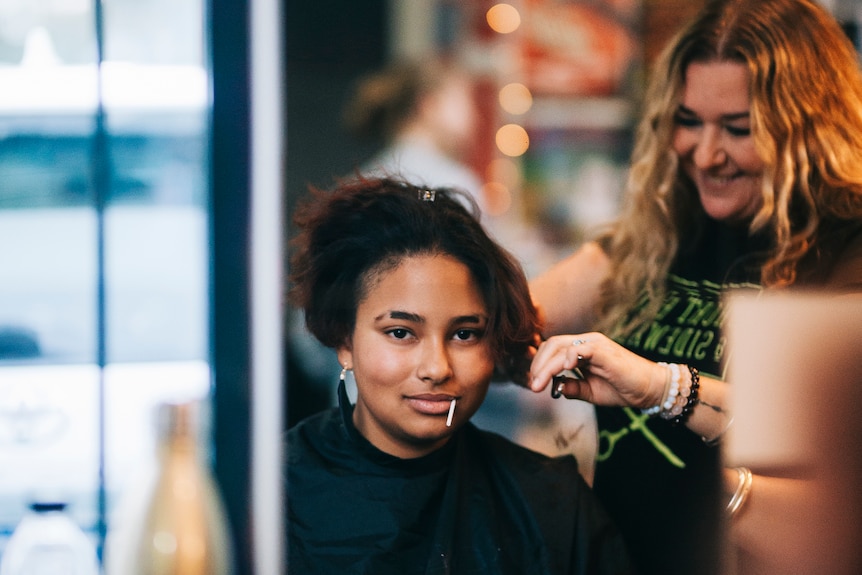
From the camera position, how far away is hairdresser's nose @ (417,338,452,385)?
1290 mm

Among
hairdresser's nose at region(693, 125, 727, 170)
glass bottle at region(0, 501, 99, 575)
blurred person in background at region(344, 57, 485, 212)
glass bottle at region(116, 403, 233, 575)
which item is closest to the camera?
glass bottle at region(116, 403, 233, 575)

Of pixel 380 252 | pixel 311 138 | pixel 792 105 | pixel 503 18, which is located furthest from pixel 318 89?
pixel 503 18

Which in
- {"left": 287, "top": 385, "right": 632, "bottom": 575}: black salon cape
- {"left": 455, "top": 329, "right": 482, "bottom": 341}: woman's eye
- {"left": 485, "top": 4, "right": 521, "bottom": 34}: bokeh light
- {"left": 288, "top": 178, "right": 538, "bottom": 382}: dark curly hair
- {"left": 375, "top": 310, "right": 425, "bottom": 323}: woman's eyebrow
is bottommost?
{"left": 287, "top": 385, "right": 632, "bottom": 575}: black salon cape

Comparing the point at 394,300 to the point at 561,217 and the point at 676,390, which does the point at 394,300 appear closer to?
the point at 676,390

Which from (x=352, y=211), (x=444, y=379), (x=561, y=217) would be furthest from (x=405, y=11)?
(x=444, y=379)

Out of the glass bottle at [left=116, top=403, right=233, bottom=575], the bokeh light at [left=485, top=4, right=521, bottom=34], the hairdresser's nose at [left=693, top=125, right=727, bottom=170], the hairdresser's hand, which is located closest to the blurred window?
the glass bottle at [left=116, top=403, right=233, bottom=575]

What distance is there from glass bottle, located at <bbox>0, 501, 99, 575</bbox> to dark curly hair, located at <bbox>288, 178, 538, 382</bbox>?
43 cm

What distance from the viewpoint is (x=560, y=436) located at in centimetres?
148

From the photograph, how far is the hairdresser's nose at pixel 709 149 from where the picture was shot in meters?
1.41

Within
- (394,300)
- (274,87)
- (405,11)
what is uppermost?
(405,11)

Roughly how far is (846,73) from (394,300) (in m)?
0.78

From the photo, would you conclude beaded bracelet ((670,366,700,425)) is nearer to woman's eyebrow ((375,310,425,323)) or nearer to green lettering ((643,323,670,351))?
green lettering ((643,323,670,351))

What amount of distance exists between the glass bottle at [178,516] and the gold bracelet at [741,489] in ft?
2.49

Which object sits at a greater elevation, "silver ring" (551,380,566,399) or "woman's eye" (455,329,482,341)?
"woman's eye" (455,329,482,341)
